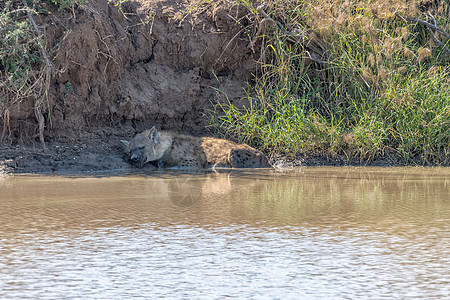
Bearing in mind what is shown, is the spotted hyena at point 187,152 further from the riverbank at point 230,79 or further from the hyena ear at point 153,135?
the riverbank at point 230,79

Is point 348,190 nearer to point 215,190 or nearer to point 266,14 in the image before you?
point 215,190

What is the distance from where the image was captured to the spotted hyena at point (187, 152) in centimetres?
902

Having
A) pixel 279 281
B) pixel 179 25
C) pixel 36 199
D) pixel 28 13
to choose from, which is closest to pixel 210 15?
pixel 179 25

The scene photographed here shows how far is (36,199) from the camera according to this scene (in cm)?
605

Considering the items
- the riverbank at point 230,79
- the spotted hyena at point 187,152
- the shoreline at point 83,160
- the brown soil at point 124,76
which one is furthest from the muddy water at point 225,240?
the riverbank at point 230,79

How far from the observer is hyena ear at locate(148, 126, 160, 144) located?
30.3 feet

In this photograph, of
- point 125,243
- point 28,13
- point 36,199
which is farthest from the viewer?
point 28,13

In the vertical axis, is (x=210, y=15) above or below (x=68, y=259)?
above

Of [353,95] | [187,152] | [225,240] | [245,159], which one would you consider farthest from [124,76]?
[225,240]

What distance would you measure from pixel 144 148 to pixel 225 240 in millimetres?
4939

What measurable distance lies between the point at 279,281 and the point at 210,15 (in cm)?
791

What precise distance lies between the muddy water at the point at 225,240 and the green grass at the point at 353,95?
224cm

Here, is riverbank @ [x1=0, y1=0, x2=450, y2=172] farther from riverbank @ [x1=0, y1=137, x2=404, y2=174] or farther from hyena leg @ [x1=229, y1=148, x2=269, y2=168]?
hyena leg @ [x1=229, y1=148, x2=269, y2=168]

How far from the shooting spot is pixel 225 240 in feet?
13.9
